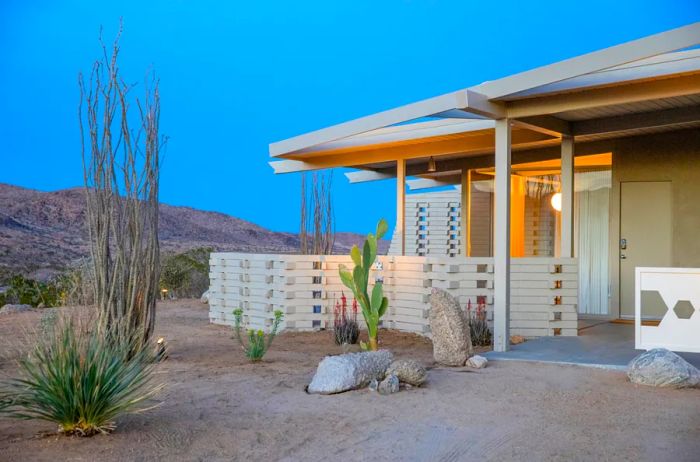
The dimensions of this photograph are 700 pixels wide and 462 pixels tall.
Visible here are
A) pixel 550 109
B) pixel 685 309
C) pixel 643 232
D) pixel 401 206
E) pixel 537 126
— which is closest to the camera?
pixel 550 109

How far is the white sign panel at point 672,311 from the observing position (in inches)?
327

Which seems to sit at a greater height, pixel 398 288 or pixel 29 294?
pixel 398 288

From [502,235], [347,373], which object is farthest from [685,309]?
[347,373]

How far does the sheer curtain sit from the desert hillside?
66.1 feet

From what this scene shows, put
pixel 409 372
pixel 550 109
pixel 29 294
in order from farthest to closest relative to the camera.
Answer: pixel 29 294 < pixel 550 109 < pixel 409 372

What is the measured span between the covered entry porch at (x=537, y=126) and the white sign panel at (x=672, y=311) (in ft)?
4.86

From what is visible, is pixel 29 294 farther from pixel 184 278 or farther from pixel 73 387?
pixel 73 387

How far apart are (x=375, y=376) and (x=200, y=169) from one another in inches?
1291

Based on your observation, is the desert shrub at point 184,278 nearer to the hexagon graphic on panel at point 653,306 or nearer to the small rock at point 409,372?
the hexagon graphic on panel at point 653,306

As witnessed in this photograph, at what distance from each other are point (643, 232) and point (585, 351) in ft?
10.8

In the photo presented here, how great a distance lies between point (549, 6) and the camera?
198 ft

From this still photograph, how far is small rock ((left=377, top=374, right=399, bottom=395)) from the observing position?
723 cm

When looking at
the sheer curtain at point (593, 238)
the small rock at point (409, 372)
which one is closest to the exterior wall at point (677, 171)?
the sheer curtain at point (593, 238)

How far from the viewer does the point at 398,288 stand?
1181 cm
